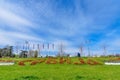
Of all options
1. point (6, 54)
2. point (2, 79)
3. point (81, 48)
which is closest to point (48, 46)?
point (81, 48)

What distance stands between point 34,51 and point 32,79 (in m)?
79.1

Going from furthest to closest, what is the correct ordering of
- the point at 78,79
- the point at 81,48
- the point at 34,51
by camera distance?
the point at 34,51
the point at 81,48
the point at 78,79

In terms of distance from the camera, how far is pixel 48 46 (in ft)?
276

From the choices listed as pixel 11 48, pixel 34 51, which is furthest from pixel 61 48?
pixel 11 48

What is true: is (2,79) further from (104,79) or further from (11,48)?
(11,48)

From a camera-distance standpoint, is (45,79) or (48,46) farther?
(48,46)

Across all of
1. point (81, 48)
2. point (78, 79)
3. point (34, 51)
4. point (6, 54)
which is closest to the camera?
point (78, 79)

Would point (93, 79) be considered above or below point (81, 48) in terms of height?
below

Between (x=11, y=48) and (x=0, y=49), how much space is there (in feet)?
18.8

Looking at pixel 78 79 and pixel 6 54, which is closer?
pixel 78 79

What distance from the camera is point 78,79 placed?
13.8 metres

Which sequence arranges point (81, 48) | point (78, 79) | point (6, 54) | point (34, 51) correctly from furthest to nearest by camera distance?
point (6, 54) < point (34, 51) < point (81, 48) < point (78, 79)

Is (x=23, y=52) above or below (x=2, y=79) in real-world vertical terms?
above

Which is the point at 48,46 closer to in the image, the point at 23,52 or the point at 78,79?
the point at 23,52
